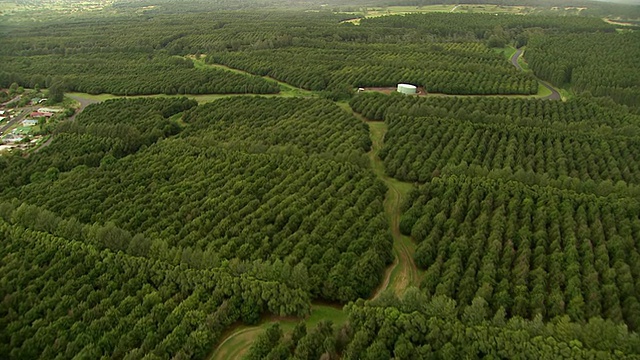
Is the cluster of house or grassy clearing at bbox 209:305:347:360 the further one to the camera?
the cluster of house

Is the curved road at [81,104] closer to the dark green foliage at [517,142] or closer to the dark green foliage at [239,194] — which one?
the dark green foliage at [239,194]

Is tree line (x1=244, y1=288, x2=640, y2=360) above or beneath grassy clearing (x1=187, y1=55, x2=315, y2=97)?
above

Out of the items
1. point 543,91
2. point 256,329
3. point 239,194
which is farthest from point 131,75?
point 543,91

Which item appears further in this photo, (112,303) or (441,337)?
(112,303)

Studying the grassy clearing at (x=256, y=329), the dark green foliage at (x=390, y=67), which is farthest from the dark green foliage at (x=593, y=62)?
the grassy clearing at (x=256, y=329)

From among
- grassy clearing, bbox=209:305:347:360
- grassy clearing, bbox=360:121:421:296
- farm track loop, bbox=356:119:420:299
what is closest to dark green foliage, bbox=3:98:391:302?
grassy clearing, bbox=209:305:347:360

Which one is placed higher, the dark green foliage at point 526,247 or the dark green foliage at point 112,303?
the dark green foliage at point 526,247

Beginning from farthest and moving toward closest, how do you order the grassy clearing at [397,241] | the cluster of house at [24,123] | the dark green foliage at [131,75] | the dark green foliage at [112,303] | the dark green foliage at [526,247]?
the dark green foliage at [131,75] → the cluster of house at [24,123] → the grassy clearing at [397,241] → the dark green foliage at [526,247] → the dark green foliage at [112,303]

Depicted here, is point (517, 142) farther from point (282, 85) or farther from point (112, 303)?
point (282, 85)

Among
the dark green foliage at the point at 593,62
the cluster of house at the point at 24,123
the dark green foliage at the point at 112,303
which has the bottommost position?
the cluster of house at the point at 24,123

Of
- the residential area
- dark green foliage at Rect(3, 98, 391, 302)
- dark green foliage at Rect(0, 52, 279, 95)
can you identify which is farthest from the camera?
dark green foliage at Rect(0, 52, 279, 95)

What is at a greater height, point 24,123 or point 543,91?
point 543,91

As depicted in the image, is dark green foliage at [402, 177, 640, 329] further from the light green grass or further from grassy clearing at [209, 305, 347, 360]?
the light green grass
